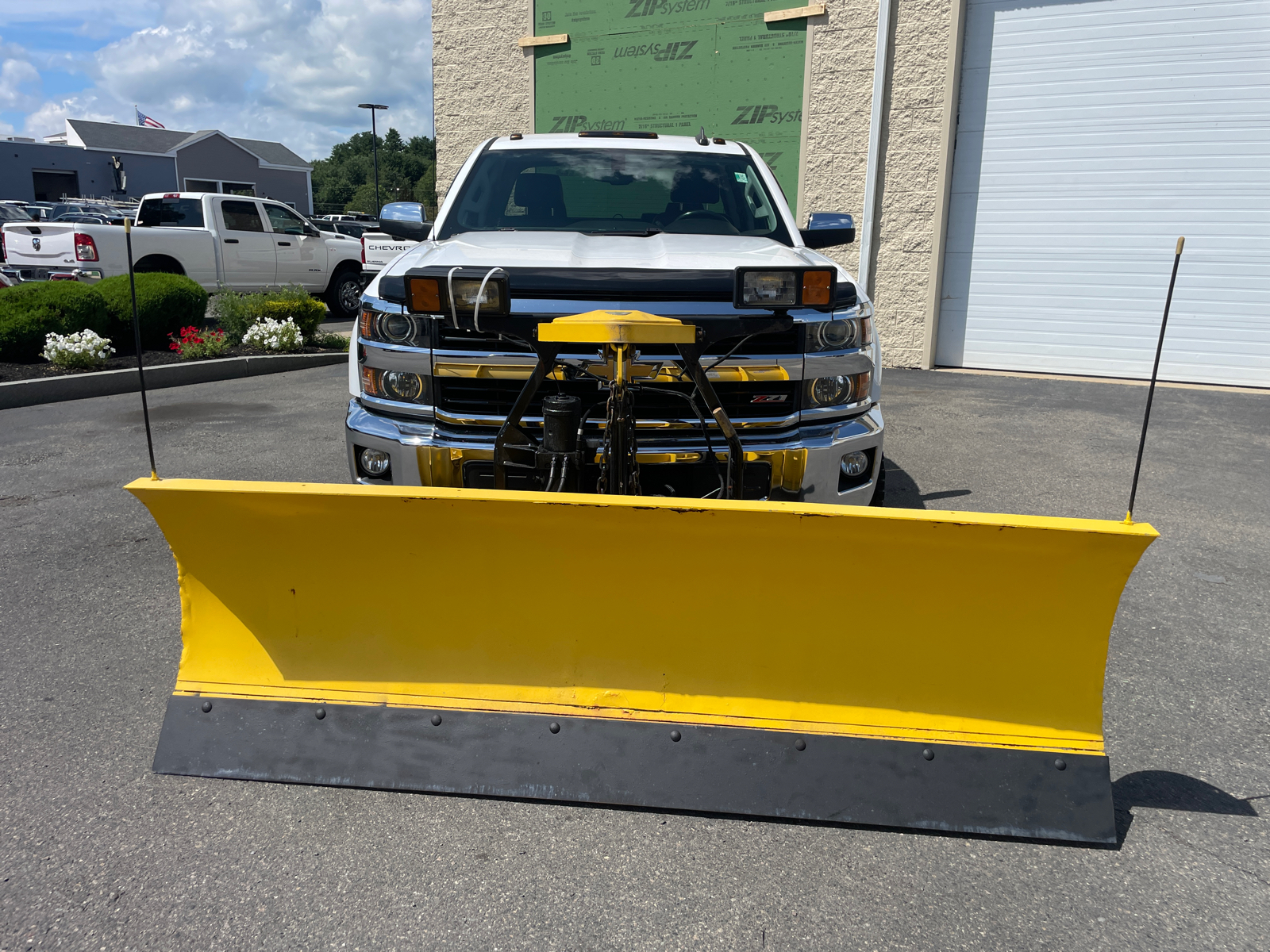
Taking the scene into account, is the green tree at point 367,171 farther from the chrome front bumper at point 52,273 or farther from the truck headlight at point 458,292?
the truck headlight at point 458,292

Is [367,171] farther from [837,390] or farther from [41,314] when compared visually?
[837,390]

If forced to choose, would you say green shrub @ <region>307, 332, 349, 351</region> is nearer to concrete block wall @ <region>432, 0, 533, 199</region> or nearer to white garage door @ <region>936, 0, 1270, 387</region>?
concrete block wall @ <region>432, 0, 533, 199</region>

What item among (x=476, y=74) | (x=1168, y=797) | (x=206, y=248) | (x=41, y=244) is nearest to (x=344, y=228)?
(x=206, y=248)

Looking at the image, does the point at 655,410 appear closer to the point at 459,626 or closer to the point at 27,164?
the point at 459,626

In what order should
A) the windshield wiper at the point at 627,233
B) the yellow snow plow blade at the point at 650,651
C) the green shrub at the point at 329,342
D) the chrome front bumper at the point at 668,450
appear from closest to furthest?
1. the yellow snow plow blade at the point at 650,651
2. the chrome front bumper at the point at 668,450
3. the windshield wiper at the point at 627,233
4. the green shrub at the point at 329,342

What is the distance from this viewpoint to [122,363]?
10.0m

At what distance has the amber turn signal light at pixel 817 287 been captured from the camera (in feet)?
9.46

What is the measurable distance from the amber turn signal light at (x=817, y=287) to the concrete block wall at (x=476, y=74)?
11.7 m

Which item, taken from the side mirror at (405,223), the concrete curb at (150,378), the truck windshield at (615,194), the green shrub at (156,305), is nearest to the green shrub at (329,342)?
the concrete curb at (150,378)

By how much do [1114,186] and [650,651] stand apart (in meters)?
10.2

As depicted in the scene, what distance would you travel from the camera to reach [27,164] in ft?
197

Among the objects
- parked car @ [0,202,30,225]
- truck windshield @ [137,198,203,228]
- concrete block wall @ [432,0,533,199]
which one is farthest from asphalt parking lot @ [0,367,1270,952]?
parked car @ [0,202,30,225]

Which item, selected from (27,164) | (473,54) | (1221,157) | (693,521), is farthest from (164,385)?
(27,164)

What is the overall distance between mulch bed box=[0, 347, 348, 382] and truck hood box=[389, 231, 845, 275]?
275 inches
